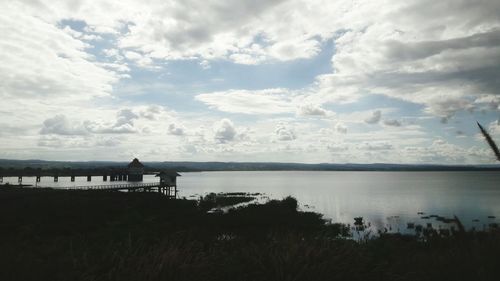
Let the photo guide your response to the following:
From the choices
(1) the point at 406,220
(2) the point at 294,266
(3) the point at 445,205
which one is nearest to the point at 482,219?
(1) the point at 406,220

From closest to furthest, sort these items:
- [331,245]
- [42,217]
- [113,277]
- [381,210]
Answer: [113,277] < [331,245] < [42,217] < [381,210]

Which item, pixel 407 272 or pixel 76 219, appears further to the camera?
pixel 76 219

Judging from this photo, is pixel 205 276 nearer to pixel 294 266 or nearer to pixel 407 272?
pixel 294 266

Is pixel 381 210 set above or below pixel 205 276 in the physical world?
below

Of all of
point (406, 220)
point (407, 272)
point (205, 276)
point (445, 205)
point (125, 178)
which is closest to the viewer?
point (205, 276)

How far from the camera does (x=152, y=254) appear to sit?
682 cm

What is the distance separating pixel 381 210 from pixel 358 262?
181ft

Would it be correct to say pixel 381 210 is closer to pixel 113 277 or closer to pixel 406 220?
pixel 406 220

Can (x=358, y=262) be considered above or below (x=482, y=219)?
above

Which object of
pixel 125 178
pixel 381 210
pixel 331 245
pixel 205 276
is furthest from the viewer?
pixel 125 178

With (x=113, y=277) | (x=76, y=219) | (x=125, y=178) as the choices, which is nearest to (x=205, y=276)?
(x=113, y=277)

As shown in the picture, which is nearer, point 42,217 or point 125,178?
point 42,217

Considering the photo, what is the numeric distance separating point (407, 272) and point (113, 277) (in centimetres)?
558

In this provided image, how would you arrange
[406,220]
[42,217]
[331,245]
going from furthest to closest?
[406,220] < [42,217] < [331,245]
